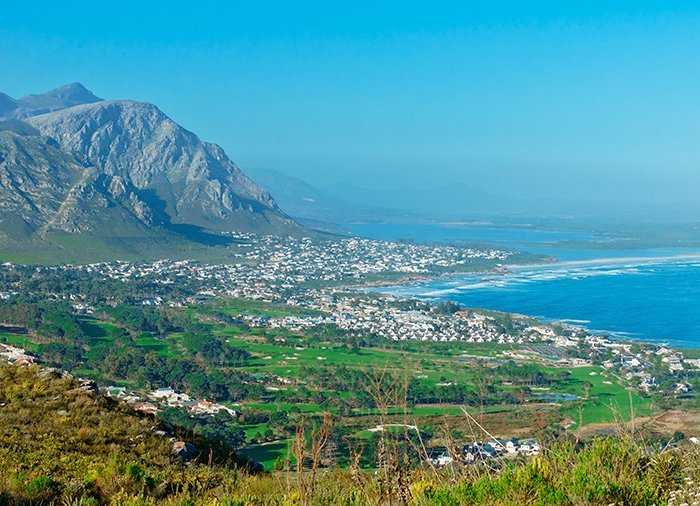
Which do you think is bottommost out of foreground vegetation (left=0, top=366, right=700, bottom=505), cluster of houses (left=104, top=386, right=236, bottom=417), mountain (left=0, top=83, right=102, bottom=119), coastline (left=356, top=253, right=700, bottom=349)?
cluster of houses (left=104, top=386, right=236, bottom=417)

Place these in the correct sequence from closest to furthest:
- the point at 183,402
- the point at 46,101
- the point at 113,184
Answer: the point at 183,402 → the point at 113,184 → the point at 46,101

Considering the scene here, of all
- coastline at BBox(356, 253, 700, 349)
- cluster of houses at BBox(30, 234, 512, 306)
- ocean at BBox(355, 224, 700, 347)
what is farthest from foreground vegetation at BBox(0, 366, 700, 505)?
cluster of houses at BBox(30, 234, 512, 306)

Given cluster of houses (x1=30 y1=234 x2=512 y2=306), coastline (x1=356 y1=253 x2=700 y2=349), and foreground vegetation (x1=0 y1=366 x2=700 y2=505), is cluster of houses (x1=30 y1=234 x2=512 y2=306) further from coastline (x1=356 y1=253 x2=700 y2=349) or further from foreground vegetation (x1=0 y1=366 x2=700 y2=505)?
foreground vegetation (x1=0 y1=366 x2=700 y2=505)

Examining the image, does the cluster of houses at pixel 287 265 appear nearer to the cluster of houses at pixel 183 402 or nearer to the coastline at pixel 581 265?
the coastline at pixel 581 265

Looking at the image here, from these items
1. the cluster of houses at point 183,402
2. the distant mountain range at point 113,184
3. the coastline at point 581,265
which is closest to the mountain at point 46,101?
the distant mountain range at point 113,184

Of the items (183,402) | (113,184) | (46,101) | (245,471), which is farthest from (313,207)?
(245,471)

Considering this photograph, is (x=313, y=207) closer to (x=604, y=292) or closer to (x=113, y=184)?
(x=113, y=184)
